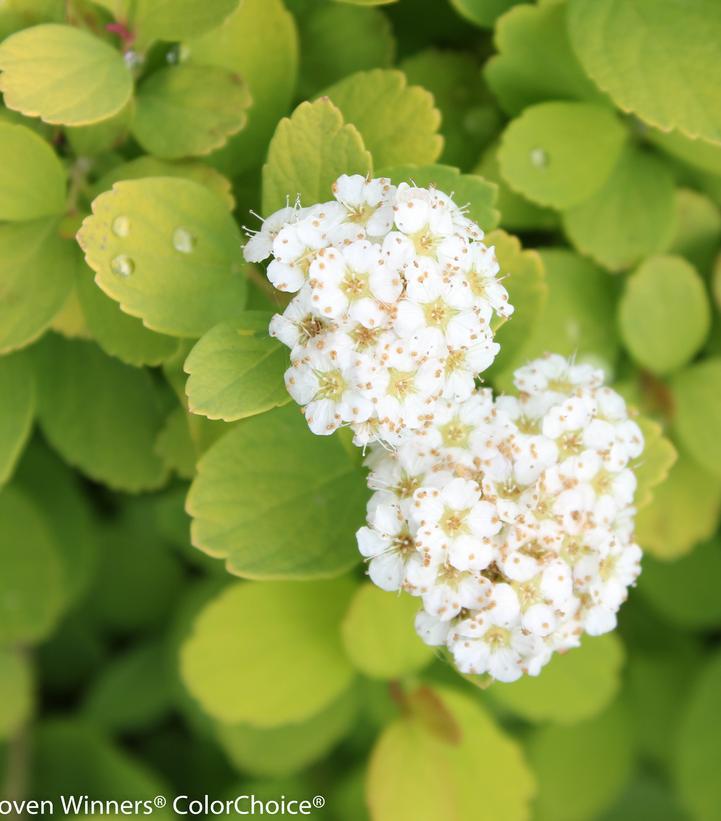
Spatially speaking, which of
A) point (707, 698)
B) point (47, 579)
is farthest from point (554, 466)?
point (47, 579)

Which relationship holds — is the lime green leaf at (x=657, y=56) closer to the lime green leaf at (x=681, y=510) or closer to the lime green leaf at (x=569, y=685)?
the lime green leaf at (x=681, y=510)

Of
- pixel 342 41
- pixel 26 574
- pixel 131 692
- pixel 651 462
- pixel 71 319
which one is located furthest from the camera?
pixel 131 692

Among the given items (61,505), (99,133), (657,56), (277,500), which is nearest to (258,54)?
(99,133)

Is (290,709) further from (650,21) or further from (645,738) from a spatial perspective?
(650,21)

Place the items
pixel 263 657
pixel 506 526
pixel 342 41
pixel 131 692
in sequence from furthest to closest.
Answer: pixel 131 692 < pixel 263 657 < pixel 342 41 < pixel 506 526

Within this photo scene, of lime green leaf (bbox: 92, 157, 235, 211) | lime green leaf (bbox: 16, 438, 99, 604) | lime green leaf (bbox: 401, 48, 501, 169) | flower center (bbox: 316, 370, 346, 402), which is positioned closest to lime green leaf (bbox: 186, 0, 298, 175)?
lime green leaf (bbox: 92, 157, 235, 211)

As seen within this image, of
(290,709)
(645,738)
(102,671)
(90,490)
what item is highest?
Answer: (290,709)

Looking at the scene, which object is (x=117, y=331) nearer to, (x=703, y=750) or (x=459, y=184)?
(x=459, y=184)
